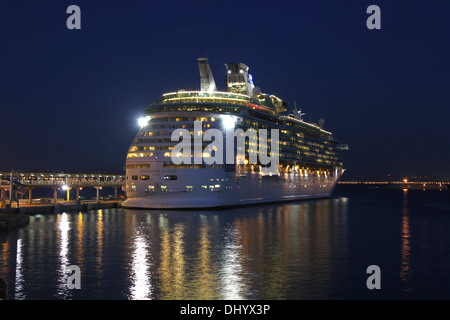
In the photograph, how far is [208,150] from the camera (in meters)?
65.5

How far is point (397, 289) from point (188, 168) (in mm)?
42900

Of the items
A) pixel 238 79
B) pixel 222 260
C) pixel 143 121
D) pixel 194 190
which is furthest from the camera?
pixel 238 79

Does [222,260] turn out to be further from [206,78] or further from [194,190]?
[206,78]

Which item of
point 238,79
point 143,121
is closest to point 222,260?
point 143,121

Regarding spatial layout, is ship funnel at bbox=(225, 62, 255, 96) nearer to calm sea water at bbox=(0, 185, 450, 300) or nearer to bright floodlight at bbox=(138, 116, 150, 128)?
bright floodlight at bbox=(138, 116, 150, 128)

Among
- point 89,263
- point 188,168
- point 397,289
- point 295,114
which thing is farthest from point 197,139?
point 295,114

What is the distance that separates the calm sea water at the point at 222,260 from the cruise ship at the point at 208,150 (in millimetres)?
11608

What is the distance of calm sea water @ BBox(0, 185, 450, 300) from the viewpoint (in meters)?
23.4

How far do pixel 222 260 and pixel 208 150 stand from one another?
35.3 metres

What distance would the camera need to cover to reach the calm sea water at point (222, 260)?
23375 mm

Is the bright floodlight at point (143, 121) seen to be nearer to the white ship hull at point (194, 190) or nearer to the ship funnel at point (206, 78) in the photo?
the white ship hull at point (194, 190)

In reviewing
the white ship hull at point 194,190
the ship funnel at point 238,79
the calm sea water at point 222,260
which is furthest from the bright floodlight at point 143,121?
the ship funnel at point 238,79

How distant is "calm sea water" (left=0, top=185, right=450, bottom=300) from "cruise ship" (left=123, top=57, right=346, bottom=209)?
1161cm
